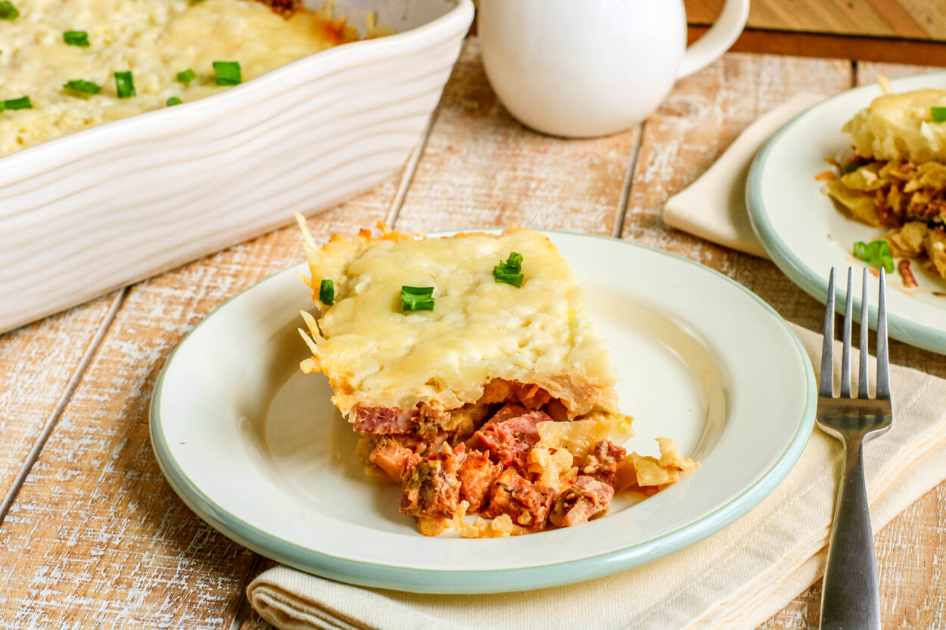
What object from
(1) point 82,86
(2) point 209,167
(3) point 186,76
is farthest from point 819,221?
(1) point 82,86

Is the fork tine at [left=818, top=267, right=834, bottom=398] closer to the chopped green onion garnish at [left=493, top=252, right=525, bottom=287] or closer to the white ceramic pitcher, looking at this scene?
the chopped green onion garnish at [left=493, top=252, right=525, bottom=287]

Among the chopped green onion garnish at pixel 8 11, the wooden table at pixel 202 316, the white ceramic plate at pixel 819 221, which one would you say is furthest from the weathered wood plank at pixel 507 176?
the chopped green onion garnish at pixel 8 11

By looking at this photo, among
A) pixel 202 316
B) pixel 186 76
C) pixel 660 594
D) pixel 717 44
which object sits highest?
pixel 186 76

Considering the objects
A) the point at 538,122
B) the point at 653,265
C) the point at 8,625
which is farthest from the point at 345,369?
the point at 538,122

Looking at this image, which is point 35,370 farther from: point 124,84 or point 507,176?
point 507,176

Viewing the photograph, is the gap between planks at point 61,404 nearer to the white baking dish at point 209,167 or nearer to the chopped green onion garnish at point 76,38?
the white baking dish at point 209,167
